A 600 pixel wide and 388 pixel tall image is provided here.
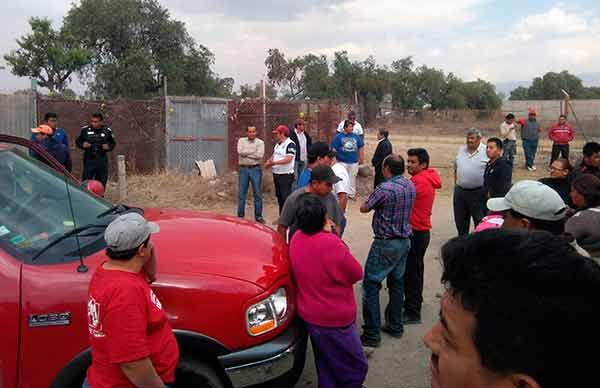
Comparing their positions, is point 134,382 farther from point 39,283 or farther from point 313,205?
point 313,205

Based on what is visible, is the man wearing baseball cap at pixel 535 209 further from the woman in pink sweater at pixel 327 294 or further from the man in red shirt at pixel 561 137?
the man in red shirt at pixel 561 137

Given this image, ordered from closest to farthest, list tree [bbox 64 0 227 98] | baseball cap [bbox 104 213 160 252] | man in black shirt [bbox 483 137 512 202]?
baseball cap [bbox 104 213 160 252] → man in black shirt [bbox 483 137 512 202] → tree [bbox 64 0 227 98]

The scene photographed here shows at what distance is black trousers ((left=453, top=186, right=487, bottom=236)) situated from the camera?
6.89 m

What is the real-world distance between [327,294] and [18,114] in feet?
35.5

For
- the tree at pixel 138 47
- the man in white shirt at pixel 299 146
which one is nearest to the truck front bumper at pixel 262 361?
the man in white shirt at pixel 299 146

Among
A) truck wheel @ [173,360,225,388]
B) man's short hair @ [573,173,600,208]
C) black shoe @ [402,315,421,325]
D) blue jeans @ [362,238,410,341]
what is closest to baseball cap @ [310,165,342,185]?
blue jeans @ [362,238,410,341]

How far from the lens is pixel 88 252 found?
3035 mm

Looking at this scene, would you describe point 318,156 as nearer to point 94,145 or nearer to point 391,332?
point 391,332

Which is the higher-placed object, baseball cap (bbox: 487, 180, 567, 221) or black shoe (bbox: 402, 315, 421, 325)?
baseball cap (bbox: 487, 180, 567, 221)

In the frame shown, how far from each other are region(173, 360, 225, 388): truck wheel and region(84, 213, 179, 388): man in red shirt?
1.44 ft

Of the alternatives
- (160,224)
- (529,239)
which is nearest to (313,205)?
(160,224)

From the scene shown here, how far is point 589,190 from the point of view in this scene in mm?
4043

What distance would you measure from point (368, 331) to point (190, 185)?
8497 millimetres

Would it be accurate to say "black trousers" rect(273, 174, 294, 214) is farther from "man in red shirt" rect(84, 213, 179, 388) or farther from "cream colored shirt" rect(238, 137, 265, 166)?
"man in red shirt" rect(84, 213, 179, 388)
